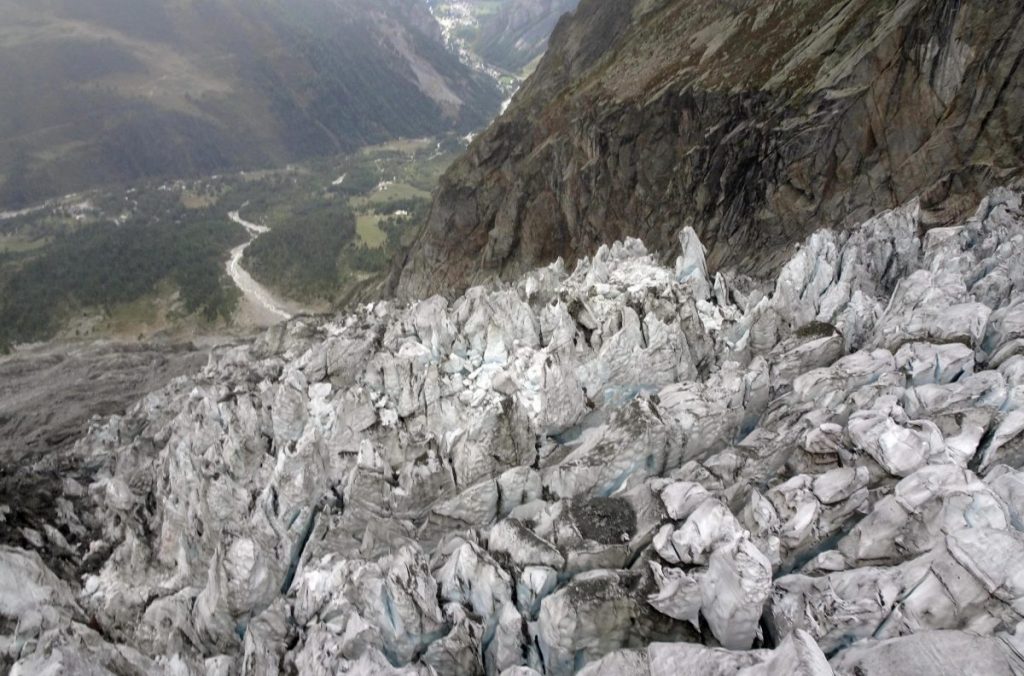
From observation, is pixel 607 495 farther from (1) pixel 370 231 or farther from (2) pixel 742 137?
(1) pixel 370 231

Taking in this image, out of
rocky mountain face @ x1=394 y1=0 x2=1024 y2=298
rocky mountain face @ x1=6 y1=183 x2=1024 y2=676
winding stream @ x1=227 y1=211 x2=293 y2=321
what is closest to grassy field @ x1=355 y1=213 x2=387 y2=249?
winding stream @ x1=227 y1=211 x2=293 y2=321

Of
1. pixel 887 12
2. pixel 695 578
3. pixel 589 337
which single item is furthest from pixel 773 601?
pixel 887 12

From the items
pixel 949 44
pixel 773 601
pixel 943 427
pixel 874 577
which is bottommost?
pixel 773 601

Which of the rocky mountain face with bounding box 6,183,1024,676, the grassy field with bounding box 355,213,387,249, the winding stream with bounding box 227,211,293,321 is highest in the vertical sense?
the rocky mountain face with bounding box 6,183,1024,676

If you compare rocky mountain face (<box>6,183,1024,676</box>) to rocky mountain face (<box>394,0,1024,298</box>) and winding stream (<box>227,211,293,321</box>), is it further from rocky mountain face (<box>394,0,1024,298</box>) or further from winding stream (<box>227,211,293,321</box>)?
winding stream (<box>227,211,293,321</box>)

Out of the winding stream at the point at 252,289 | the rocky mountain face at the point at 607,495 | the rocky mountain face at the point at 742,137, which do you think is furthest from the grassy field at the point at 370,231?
the rocky mountain face at the point at 607,495

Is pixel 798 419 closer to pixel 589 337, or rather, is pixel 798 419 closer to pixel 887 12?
pixel 589 337

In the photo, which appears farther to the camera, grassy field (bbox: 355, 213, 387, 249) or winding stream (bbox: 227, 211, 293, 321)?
grassy field (bbox: 355, 213, 387, 249)
